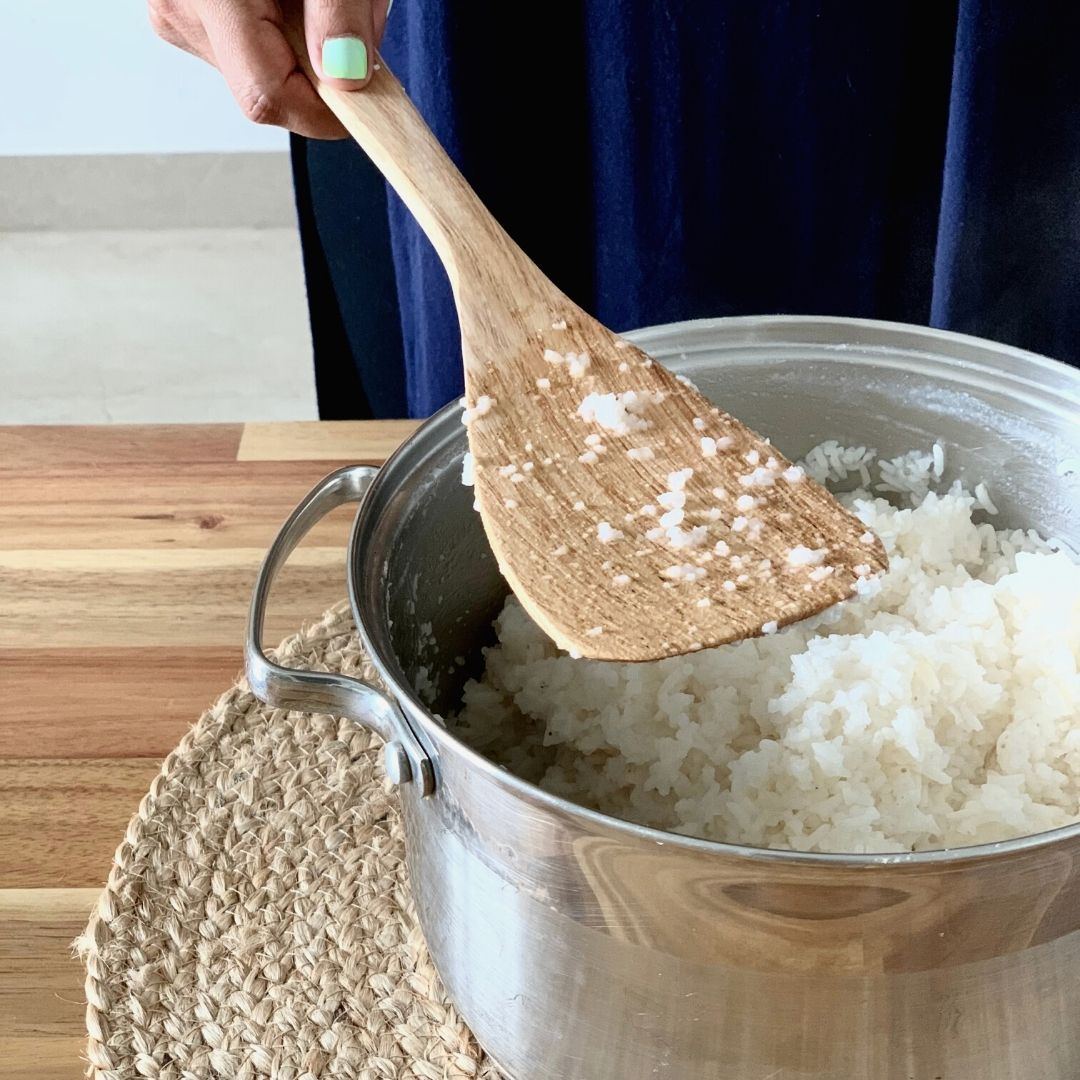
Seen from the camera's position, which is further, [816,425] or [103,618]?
[103,618]

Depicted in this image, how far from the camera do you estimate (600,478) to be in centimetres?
91

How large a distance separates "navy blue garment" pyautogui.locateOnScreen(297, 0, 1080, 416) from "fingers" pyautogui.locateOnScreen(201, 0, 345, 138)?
0.84 ft

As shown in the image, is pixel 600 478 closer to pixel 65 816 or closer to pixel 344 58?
pixel 344 58

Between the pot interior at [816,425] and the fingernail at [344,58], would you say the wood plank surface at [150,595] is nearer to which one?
the pot interior at [816,425]

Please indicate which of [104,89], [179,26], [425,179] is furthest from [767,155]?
[104,89]

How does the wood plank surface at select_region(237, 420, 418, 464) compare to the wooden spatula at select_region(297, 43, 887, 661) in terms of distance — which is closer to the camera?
the wooden spatula at select_region(297, 43, 887, 661)

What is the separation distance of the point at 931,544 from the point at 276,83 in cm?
65

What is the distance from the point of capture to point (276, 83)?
1.00 metres

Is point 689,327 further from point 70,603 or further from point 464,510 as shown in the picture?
point 70,603

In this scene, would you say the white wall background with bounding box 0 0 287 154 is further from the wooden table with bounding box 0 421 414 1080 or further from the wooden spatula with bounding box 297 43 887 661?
the wooden spatula with bounding box 297 43 887 661

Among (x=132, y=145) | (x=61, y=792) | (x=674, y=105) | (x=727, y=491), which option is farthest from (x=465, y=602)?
(x=132, y=145)

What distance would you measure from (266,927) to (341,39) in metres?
0.66

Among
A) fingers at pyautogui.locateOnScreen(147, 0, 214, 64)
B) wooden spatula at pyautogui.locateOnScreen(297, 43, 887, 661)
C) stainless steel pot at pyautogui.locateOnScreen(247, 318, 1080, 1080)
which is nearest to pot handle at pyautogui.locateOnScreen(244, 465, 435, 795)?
stainless steel pot at pyautogui.locateOnScreen(247, 318, 1080, 1080)

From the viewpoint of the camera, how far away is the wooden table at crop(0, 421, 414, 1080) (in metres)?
0.98
